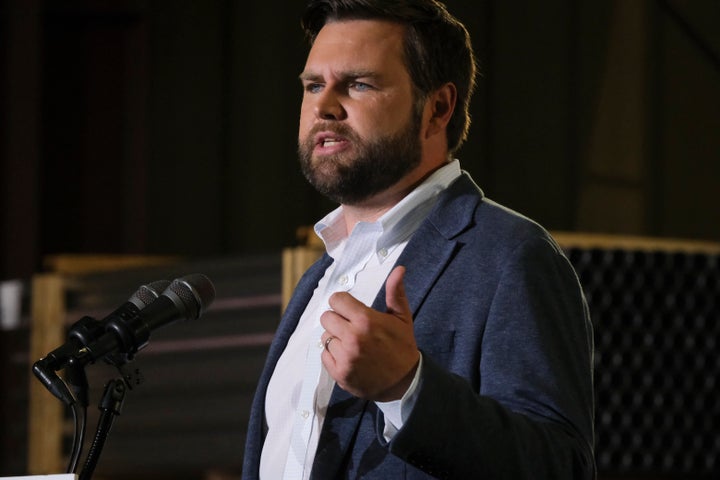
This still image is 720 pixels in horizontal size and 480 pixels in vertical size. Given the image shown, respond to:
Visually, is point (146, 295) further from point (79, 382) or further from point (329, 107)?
point (329, 107)

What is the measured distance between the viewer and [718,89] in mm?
4867

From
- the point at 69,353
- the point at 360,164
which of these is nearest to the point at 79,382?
the point at 69,353

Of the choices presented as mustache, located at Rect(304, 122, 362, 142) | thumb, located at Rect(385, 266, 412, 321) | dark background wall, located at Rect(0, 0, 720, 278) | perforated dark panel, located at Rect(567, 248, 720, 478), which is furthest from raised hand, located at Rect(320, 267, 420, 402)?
A: dark background wall, located at Rect(0, 0, 720, 278)

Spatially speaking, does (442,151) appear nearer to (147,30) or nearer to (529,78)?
(147,30)

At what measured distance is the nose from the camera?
132 cm

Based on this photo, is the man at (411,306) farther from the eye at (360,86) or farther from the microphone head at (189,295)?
the microphone head at (189,295)

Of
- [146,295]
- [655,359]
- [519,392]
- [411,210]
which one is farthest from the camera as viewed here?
A: [655,359]

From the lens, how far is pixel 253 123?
4.38 meters

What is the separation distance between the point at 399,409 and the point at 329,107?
1.28ft

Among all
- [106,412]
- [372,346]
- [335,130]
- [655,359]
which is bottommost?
[655,359]

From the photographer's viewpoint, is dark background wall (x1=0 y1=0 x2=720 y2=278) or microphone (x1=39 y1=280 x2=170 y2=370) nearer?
microphone (x1=39 y1=280 x2=170 y2=370)

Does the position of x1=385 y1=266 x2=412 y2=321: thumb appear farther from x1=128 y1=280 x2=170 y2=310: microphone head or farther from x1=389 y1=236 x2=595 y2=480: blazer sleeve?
x1=128 y1=280 x2=170 y2=310: microphone head

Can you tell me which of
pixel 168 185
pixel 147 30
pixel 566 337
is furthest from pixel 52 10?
pixel 566 337

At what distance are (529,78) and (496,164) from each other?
1.19 ft
